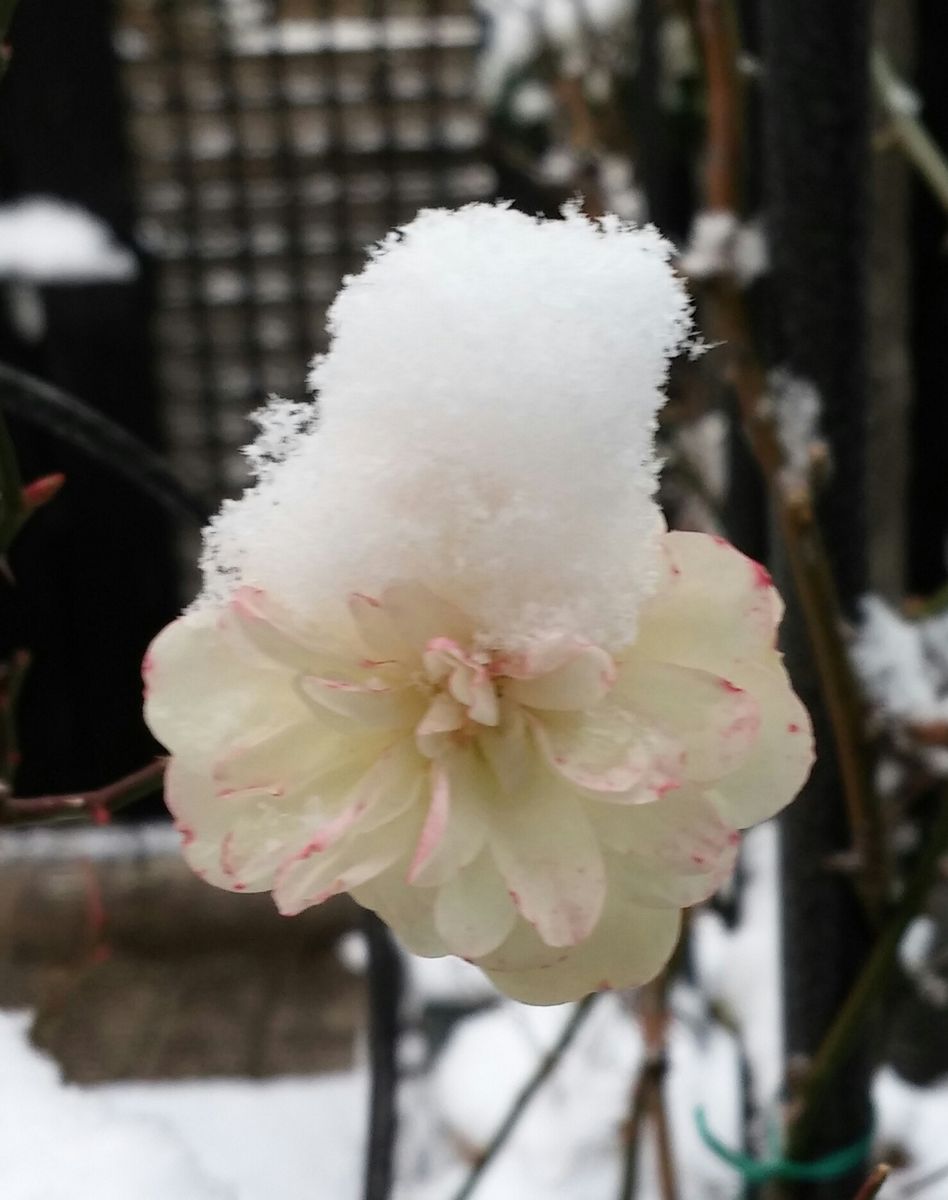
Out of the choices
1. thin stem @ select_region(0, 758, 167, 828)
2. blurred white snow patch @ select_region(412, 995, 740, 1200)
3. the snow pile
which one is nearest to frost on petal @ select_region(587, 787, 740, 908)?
thin stem @ select_region(0, 758, 167, 828)

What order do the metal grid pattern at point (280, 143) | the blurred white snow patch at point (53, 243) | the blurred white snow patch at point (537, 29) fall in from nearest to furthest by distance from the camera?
the blurred white snow patch at point (537, 29), the blurred white snow patch at point (53, 243), the metal grid pattern at point (280, 143)

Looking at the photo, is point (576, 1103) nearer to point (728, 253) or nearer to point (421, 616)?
point (728, 253)

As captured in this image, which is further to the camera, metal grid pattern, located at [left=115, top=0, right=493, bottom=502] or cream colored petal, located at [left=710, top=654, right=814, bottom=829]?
metal grid pattern, located at [left=115, top=0, right=493, bottom=502]

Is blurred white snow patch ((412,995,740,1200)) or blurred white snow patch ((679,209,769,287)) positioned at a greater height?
blurred white snow patch ((679,209,769,287))

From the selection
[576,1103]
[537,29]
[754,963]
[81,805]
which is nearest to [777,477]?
[81,805]

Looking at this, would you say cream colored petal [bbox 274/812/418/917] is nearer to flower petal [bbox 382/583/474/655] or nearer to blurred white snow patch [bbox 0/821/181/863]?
→ flower petal [bbox 382/583/474/655]

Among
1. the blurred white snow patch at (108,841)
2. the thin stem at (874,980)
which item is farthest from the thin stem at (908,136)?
the blurred white snow patch at (108,841)

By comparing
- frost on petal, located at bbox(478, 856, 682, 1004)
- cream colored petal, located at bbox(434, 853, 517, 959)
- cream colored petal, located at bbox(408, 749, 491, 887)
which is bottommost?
frost on petal, located at bbox(478, 856, 682, 1004)

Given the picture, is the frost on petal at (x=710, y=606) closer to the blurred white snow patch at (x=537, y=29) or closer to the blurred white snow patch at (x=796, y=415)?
the blurred white snow patch at (x=796, y=415)
